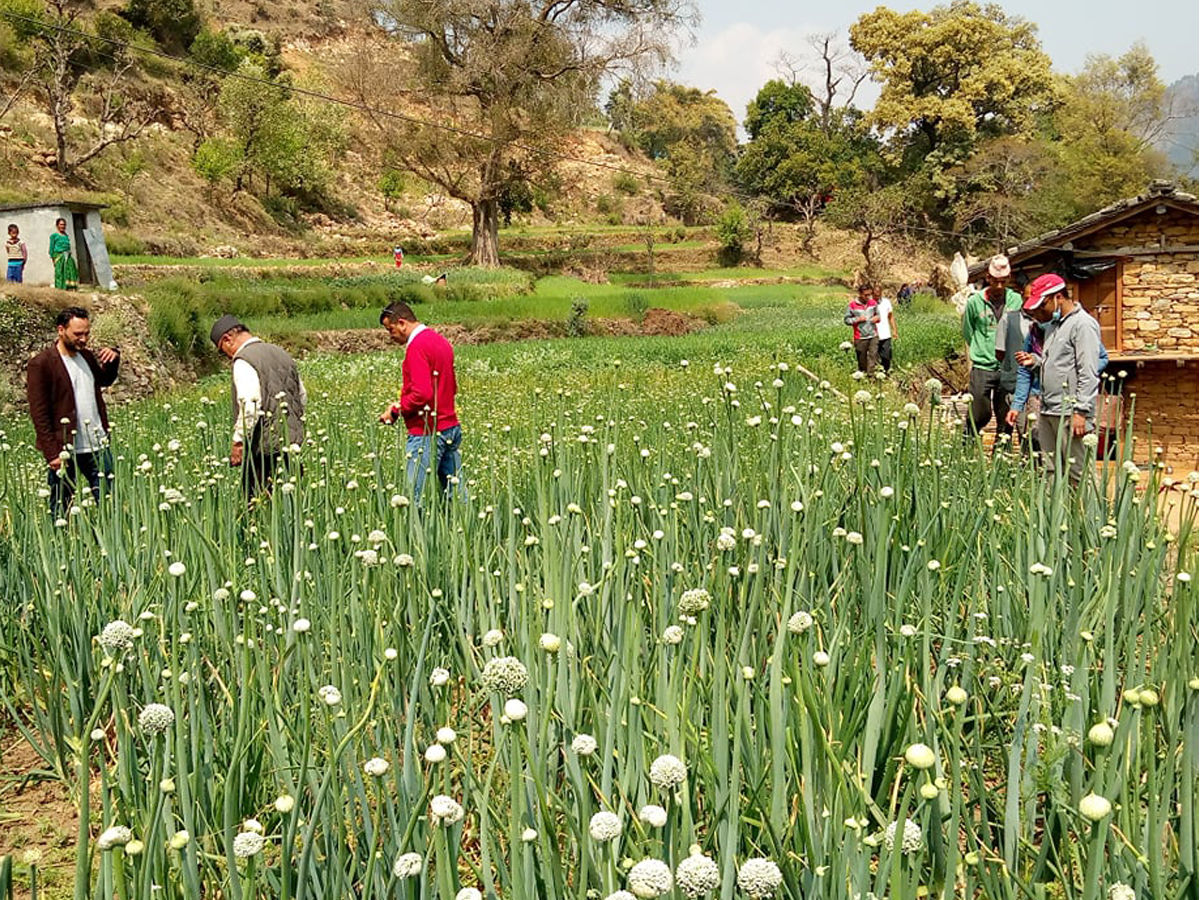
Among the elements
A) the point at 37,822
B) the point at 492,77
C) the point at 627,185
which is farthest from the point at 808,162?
the point at 37,822

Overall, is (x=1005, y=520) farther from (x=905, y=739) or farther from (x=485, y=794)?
(x=485, y=794)

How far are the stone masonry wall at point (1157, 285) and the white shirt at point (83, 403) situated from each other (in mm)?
14802

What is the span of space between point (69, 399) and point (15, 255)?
13600mm

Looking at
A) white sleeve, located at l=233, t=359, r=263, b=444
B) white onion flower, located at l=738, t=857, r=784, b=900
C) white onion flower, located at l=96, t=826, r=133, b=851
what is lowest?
white onion flower, located at l=96, t=826, r=133, b=851

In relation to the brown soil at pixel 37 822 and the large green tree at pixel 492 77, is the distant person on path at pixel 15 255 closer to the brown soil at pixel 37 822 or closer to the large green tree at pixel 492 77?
the brown soil at pixel 37 822

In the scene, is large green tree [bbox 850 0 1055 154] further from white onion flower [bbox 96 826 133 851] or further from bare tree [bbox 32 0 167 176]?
white onion flower [bbox 96 826 133 851]

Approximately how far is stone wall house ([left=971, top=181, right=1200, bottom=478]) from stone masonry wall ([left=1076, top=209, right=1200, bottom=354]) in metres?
0.01

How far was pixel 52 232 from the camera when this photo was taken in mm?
17406

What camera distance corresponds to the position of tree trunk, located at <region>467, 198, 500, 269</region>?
40562mm

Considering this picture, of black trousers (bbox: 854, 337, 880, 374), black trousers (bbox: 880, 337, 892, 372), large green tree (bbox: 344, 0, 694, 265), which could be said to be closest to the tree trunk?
large green tree (bbox: 344, 0, 694, 265)

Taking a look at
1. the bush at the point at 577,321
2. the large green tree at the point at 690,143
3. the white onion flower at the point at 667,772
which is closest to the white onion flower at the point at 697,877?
the white onion flower at the point at 667,772

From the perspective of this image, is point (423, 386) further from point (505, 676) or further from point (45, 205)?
point (45, 205)

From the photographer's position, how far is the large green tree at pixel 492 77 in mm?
→ 39844

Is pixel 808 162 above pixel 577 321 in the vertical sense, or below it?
above
